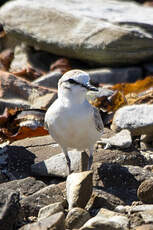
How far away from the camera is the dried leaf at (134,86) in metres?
10.4

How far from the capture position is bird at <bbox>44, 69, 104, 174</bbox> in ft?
21.7

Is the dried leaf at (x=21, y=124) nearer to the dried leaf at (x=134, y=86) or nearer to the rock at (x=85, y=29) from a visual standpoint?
the dried leaf at (x=134, y=86)

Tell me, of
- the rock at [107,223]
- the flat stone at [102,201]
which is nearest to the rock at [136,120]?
the flat stone at [102,201]

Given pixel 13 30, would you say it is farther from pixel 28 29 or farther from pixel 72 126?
pixel 72 126

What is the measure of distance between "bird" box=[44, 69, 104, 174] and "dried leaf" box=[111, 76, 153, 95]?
3.56 meters

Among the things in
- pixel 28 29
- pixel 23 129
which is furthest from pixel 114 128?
pixel 28 29

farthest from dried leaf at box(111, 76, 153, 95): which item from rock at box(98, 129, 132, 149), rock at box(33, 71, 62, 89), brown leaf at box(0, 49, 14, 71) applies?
rock at box(98, 129, 132, 149)

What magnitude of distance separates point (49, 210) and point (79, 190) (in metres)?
0.40

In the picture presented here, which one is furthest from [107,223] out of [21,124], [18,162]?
[21,124]

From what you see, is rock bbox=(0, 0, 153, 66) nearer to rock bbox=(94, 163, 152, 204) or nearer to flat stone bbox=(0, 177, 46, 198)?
rock bbox=(94, 163, 152, 204)

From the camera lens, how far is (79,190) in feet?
20.1

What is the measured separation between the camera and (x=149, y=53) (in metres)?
11.0

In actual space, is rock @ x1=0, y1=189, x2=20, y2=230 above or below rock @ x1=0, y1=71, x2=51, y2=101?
A: above

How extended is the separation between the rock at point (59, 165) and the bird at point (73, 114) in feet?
1.32
